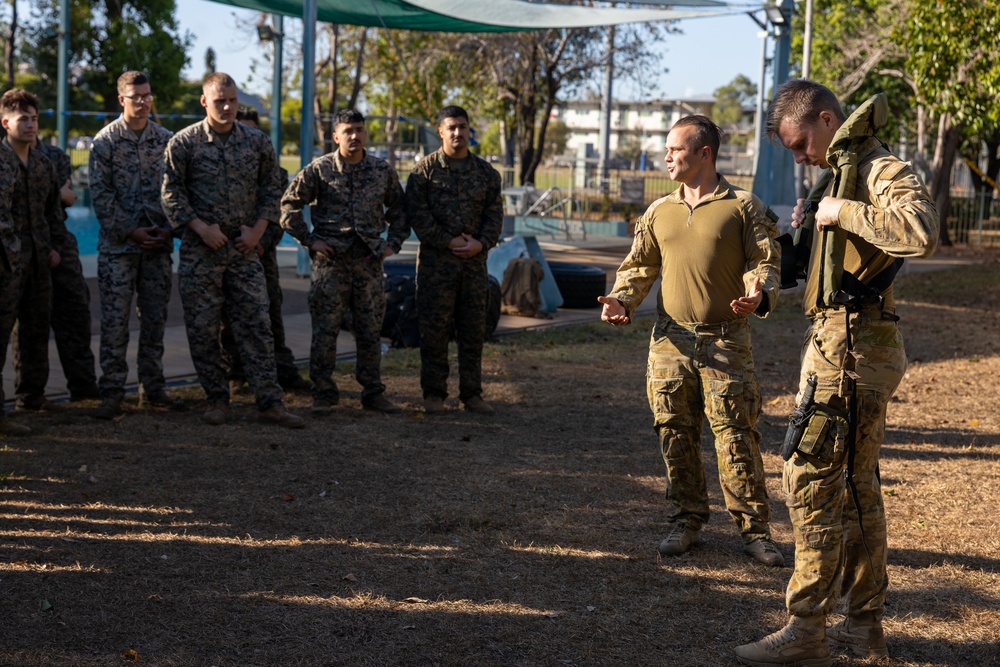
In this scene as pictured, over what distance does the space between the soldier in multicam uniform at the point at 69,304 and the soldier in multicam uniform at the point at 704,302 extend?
4460 millimetres

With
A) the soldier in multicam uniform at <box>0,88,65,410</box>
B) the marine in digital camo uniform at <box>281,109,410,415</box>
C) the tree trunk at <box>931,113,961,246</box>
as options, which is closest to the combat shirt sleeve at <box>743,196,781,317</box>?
the marine in digital camo uniform at <box>281,109,410,415</box>

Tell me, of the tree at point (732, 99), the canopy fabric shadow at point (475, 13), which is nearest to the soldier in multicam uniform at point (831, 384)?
the canopy fabric shadow at point (475, 13)

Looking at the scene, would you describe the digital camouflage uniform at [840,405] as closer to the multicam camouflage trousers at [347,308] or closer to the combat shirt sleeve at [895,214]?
the combat shirt sleeve at [895,214]

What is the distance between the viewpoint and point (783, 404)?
29.8ft

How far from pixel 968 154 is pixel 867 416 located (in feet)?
114

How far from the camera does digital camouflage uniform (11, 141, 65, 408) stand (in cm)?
744

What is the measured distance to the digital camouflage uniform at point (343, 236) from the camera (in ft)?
26.0

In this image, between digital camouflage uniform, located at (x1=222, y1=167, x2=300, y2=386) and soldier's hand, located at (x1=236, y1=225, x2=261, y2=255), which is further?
digital camouflage uniform, located at (x1=222, y1=167, x2=300, y2=386)

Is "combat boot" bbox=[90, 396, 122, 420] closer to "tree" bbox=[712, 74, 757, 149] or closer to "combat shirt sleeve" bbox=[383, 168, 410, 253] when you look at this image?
"combat shirt sleeve" bbox=[383, 168, 410, 253]

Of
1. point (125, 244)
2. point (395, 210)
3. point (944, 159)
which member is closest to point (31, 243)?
point (125, 244)

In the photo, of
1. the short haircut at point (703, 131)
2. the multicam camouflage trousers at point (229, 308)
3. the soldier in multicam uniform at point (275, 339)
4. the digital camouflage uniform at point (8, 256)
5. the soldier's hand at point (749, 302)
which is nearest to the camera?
the soldier's hand at point (749, 302)

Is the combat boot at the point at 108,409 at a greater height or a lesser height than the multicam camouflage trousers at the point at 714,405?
lesser

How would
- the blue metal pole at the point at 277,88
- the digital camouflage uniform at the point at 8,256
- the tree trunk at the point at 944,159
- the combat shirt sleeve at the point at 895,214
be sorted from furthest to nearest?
the tree trunk at the point at 944,159, the blue metal pole at the point at 277,88, the digital camouflage uniform at the point at 8,256, the combat shirt sleeve at the point at 895,214

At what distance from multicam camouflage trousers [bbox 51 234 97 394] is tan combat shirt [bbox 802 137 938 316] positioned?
5.60m
